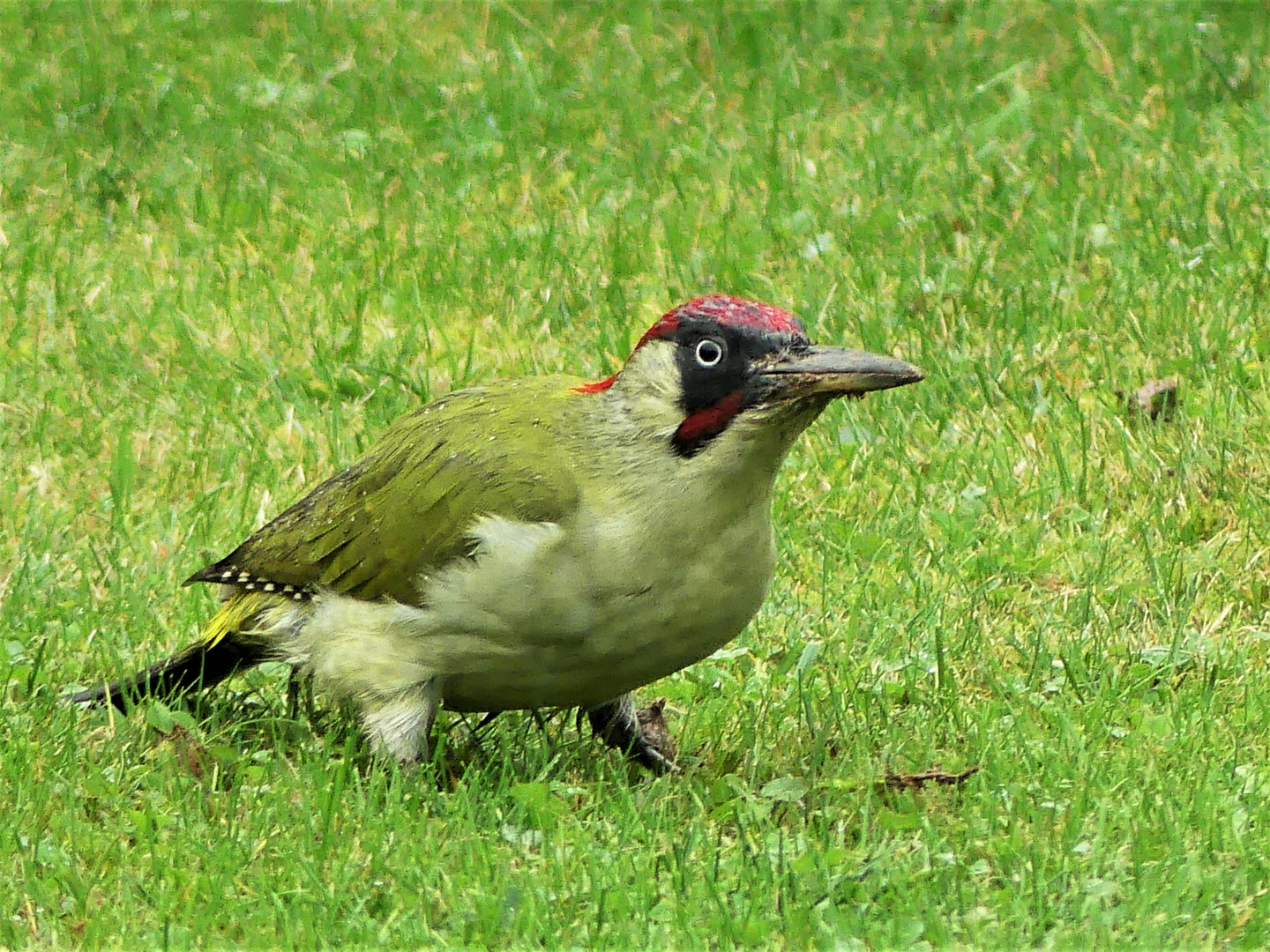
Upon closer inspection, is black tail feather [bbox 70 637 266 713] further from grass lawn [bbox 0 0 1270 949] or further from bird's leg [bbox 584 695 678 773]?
bird's leg [bbox 584 695 678 773]

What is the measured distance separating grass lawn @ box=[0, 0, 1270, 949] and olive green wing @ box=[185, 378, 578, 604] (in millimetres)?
367

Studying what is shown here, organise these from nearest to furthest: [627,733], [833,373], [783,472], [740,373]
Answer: [833,373] → [740,373] → [627,733] → [783,472]

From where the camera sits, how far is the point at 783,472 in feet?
21.0

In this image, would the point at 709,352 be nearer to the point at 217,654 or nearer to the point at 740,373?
the point at 740,373

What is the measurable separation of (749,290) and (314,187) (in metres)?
1.91

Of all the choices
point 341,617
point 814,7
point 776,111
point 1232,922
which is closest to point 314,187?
point 776,111

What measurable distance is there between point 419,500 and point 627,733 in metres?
0.75

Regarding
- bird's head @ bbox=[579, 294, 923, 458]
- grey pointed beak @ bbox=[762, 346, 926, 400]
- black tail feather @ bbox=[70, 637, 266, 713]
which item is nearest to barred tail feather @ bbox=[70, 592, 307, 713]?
black tail feather @ bbox=[70, 637, 266, 713]

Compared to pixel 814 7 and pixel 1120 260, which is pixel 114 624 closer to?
pixel 1120 260

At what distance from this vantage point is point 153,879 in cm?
408

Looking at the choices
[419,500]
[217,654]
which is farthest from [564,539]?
[217,654]

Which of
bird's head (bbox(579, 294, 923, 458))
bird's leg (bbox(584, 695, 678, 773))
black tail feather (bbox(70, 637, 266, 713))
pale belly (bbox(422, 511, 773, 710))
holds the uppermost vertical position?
bird's head (bbox(579, 294, 923, 458))

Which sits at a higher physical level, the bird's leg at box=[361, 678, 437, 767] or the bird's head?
the bird's head

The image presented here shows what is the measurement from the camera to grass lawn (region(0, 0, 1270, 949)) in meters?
4.08
